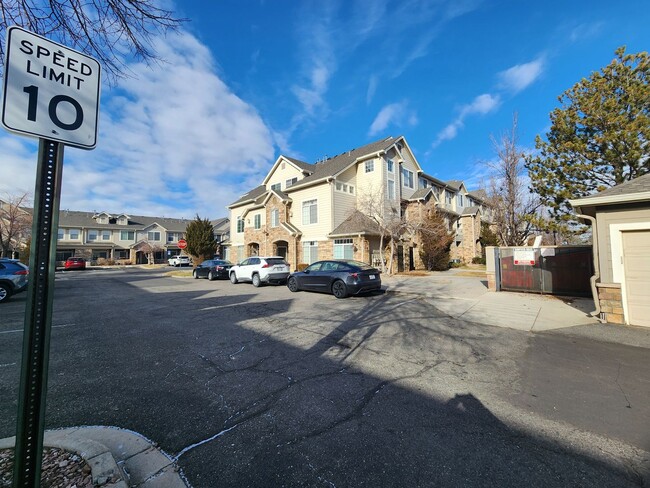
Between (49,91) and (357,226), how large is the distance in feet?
67.1

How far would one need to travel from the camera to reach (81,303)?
1123 centimetres

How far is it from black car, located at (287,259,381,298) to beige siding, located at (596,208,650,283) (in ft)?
22.7

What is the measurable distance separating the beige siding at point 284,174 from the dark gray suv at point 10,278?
1951 centimetres

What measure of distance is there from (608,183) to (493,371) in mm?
18799

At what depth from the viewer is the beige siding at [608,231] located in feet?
24.1

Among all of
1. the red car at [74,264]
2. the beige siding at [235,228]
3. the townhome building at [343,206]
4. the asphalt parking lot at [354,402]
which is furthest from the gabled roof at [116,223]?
the asphalt parking lot at [354,402]

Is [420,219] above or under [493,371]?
above

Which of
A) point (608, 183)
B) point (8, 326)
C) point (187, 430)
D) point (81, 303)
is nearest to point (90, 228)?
point (81, 303)

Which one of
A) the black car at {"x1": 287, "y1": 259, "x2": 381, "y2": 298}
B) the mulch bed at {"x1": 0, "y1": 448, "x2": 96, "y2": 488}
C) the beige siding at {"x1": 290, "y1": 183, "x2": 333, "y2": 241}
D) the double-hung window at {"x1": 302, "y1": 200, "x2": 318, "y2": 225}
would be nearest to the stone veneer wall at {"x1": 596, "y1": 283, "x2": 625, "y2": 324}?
the black car at {"x1": 287, "y1": 259, "x2": 381, "y2": 298}

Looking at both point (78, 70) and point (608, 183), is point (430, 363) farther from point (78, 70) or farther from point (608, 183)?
point (608, 183)

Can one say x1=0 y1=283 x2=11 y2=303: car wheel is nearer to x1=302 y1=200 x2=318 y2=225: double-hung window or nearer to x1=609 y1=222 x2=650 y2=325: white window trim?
x1=302 y1=200 x2=318 y2=225: double-hung window

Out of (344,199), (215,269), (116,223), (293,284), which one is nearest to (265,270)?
(293,284)

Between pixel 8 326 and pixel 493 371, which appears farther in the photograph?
pixel 8 326

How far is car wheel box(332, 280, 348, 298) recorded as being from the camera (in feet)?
Answer: 38.1
